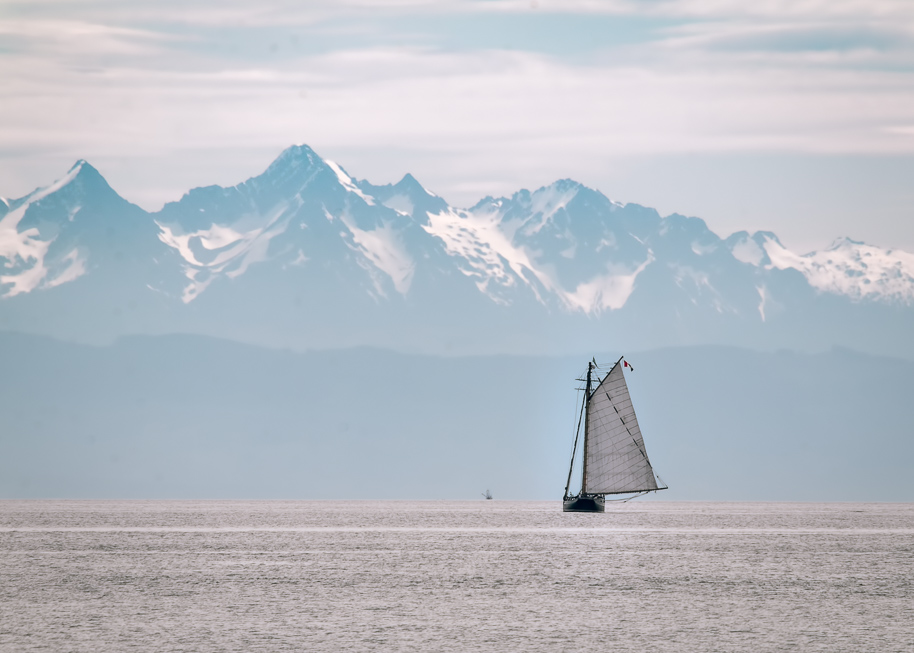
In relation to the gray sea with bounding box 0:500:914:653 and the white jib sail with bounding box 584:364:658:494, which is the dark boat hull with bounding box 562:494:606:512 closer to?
the white jib sail with bounding box 584:364:658:494

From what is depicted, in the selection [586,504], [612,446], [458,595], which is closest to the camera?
[458,595]

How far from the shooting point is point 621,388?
16075cm

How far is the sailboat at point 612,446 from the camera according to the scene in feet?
530

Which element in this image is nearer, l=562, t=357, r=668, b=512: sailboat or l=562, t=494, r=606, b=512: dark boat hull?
l=562, t=357, r=668, b=512: sailboat

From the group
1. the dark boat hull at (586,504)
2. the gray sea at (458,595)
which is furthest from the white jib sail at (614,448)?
the gray sea at (458,595)

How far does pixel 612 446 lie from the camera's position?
164 m

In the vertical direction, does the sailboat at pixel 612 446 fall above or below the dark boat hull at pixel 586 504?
above

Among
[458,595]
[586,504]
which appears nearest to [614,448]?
[586,504]

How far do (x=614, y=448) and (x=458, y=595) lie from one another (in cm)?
7984

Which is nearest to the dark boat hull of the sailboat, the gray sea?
the sailboat

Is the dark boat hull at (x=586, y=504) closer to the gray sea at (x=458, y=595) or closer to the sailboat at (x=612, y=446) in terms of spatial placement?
the sailboat at (x=612, y=446)

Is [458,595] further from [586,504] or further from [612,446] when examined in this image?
[586,504]

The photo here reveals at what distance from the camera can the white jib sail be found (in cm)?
16200

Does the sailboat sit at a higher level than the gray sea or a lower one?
higher
